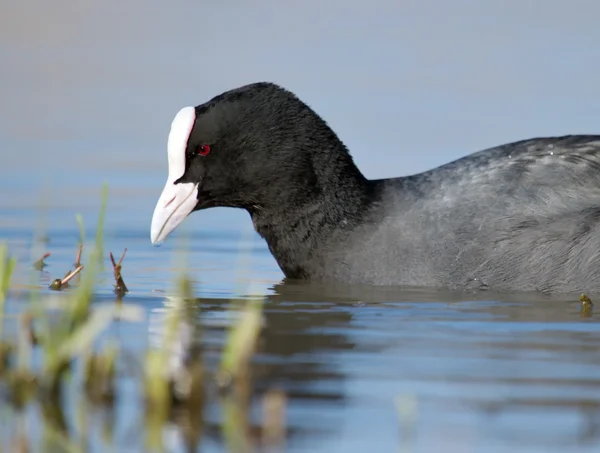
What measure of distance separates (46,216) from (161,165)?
93.6 inches

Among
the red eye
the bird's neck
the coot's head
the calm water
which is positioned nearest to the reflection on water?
the calm water

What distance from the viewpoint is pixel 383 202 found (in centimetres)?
730

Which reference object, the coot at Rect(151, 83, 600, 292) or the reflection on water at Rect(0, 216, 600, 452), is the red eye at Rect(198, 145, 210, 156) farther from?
the reflection on water at Rect(0, 216, 600, 452)

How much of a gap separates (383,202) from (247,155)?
2.43 ft

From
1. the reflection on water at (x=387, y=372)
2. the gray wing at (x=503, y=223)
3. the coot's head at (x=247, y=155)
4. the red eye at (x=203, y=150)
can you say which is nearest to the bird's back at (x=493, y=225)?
the gray wing at (x=503, y=223)

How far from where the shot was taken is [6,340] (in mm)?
4562

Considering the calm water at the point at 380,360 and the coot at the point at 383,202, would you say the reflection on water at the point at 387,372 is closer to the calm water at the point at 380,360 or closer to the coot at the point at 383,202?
the calm water at the point at 380,360

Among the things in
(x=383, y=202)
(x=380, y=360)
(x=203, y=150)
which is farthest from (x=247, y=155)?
(x=380, y=360)

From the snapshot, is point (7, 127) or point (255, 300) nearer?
point (255, 300)

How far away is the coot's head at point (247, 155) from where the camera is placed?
23.5 ft

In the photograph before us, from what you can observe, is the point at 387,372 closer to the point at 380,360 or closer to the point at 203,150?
the point at 380,360

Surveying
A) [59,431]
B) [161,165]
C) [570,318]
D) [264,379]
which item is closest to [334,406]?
[264,379]

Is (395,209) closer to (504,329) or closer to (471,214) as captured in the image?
(471,214)

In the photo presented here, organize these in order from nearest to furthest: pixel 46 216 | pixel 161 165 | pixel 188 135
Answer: pixel 188 135
pixel 46 216
pixel 161 165
